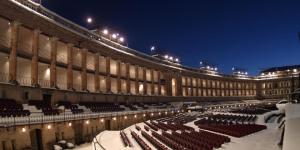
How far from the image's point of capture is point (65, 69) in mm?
56688

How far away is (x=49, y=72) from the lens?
51125mm

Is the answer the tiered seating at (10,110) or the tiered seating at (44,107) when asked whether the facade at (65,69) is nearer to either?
the tiered seating at (44,107)

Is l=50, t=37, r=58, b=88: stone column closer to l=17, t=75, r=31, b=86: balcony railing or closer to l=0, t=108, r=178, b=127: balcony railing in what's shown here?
l=17, t=75, r=31, b=86: balcony railing

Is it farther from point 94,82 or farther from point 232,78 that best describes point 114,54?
point 232,78

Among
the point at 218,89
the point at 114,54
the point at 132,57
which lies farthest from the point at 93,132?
the point at 218,89

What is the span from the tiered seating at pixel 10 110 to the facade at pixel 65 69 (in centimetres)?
184

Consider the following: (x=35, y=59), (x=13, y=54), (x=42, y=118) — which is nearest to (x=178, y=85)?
(x=35, y=59)

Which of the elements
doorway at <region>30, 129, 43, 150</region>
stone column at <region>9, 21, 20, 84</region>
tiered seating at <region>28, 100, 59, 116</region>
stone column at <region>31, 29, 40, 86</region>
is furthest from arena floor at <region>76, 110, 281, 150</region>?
stone column at <region>31, 29, 40, 86</region>

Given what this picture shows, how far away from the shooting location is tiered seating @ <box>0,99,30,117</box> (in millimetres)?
31484

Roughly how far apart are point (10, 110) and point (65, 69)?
79.4 feet

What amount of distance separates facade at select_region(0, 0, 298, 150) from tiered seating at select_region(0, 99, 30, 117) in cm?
184

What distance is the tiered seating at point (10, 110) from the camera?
31484mm

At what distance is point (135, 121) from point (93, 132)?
17.5 m

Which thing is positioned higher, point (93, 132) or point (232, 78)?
point (232, 78)
